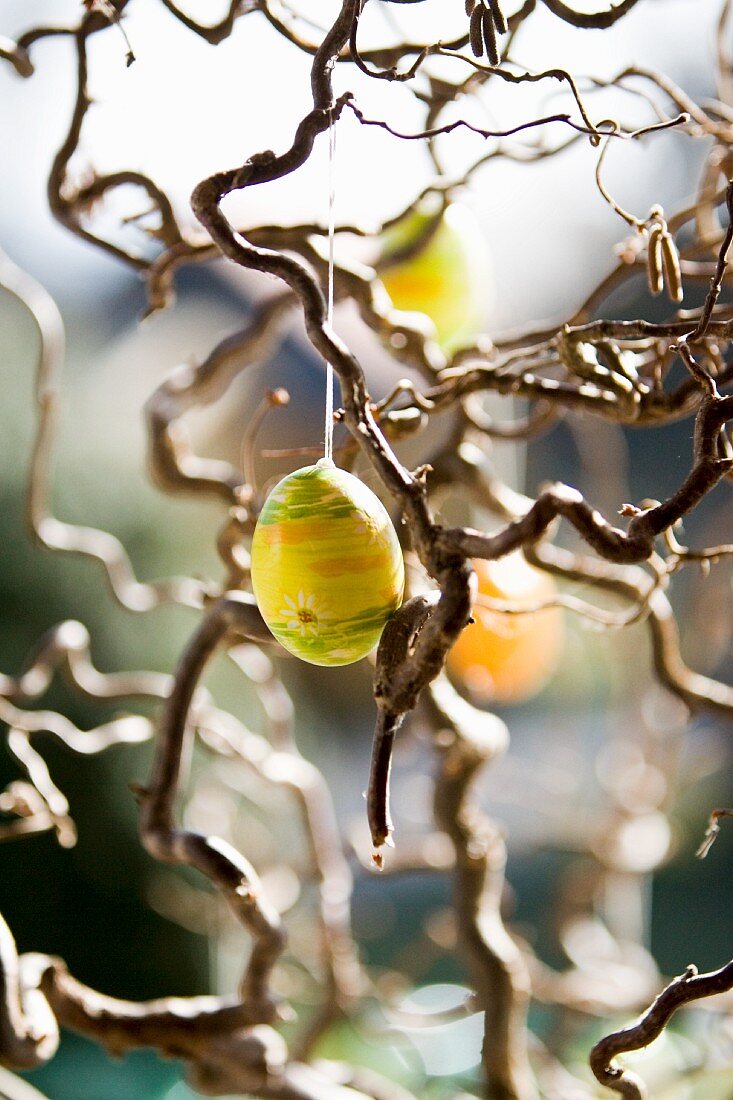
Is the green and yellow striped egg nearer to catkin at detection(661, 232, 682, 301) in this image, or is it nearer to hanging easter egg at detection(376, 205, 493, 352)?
catkin at detection(661, 232, 682, 301)

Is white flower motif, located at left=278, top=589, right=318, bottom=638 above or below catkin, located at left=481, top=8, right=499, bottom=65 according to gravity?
below

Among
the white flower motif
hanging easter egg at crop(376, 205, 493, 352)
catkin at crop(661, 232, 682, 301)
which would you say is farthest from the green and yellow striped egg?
hanging easter egg at crop(376, 205, 493, 352)

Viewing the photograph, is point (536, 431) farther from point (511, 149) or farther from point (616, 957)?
point (616, 957)

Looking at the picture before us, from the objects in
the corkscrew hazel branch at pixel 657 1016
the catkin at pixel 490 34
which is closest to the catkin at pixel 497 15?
the catkin at pixel 490 34

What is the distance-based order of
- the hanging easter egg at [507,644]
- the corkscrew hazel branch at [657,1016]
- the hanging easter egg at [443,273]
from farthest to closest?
the hanging easter egg at [507,644] → the hanging easter egg at [443,273] → the corkscrew hazel branch at [657,1016]

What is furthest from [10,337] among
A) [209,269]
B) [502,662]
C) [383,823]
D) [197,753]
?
[383,823]

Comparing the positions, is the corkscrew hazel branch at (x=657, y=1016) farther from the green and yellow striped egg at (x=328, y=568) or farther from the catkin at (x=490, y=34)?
the catkin at (x=490, y=34)

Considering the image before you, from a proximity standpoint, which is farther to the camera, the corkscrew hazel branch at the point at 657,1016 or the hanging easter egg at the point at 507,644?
the hanging easter egg at the point at 507,644
